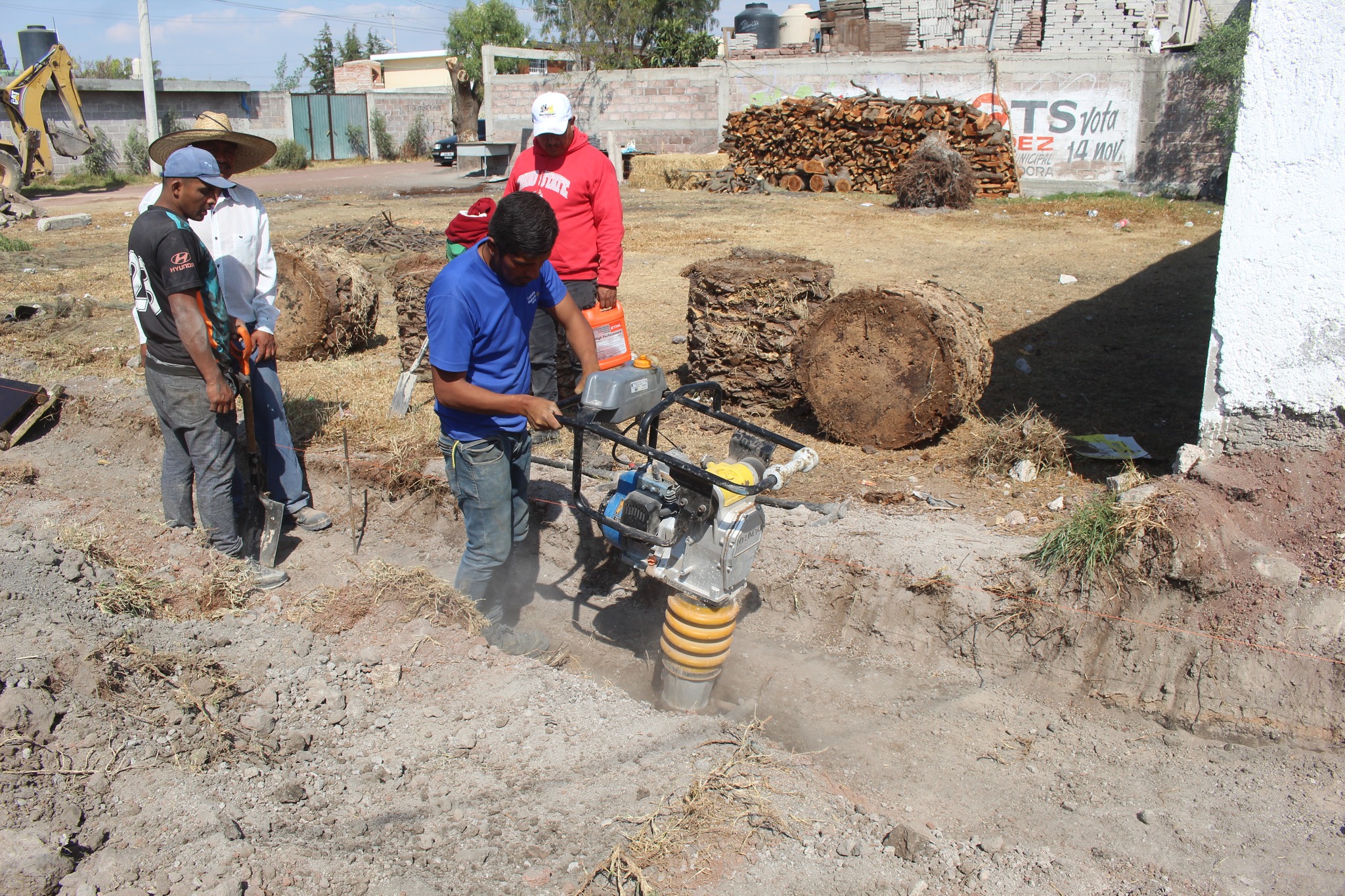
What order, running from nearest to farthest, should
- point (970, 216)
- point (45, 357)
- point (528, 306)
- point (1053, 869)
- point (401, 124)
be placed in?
point (1053, 869)
point (528, 306)
point (45, 357)
point (970, 216)
point (401, 124)

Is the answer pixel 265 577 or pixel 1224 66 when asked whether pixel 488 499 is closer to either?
pixel 265 577

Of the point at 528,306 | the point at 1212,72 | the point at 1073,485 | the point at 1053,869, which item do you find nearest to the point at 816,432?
the point at 1073,485

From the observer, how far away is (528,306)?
3652mm

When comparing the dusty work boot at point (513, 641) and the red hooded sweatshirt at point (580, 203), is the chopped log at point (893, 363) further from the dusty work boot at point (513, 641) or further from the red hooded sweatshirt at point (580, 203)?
the dusty work boot at point (513, 641)

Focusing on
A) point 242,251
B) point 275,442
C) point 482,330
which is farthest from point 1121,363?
point 242,251

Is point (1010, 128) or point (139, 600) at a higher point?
point (1010, 128)

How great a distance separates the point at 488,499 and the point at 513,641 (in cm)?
67

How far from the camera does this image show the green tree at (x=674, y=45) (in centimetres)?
3606

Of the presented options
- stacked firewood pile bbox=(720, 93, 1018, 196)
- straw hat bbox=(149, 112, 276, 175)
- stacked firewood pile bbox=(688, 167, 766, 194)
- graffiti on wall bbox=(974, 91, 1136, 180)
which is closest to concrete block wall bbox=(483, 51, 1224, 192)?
graffiti on wall bbox=(974, 91, 1136, 180)

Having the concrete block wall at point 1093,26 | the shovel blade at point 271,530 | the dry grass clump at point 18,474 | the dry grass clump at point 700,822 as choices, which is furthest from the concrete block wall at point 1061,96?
the dry grass clump at point 700,822

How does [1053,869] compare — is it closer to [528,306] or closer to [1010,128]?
[528,306]

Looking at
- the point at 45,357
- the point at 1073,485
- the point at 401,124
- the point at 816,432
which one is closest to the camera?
the point at 1073,485

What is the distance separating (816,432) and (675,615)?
114 inches

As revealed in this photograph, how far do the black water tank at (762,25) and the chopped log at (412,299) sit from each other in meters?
27.4
